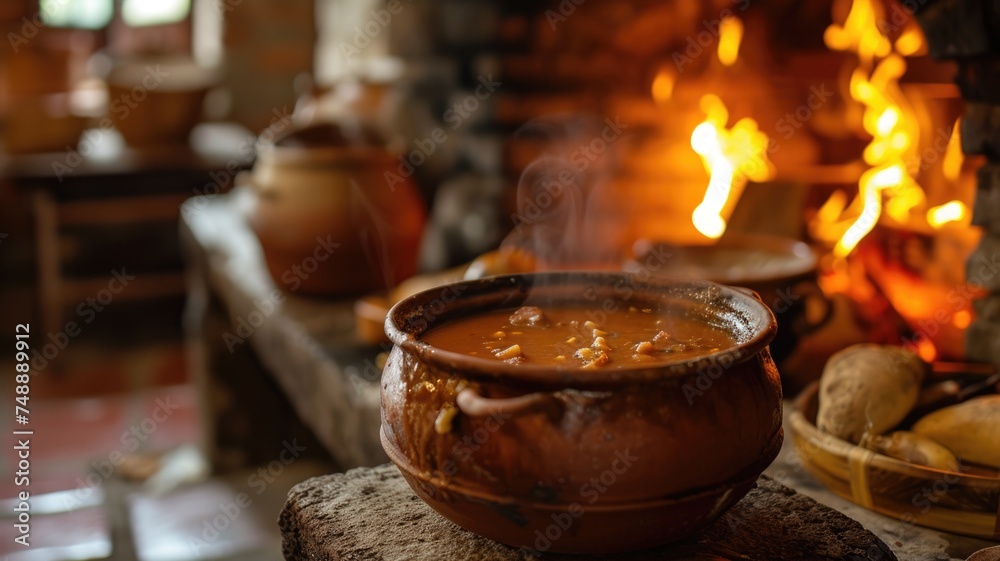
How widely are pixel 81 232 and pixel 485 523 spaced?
5493 millimetres

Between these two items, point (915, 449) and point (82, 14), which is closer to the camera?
point (915, 449)

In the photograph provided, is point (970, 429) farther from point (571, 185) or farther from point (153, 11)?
point (153, 11)

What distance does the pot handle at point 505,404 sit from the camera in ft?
3.35

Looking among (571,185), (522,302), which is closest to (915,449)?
(522,302)

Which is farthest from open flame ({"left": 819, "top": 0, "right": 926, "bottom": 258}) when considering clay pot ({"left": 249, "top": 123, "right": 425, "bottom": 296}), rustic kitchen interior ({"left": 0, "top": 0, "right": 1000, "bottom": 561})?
clay pot ({"left": 249, "top": 123, "right": 425, "bottom": 296})

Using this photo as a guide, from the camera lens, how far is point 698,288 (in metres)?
1.41

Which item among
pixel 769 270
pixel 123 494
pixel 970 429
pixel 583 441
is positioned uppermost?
pixel 583 441

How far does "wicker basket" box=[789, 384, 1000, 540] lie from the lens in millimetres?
1419

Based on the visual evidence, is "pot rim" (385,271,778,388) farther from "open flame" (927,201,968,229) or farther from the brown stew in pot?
"open flame" (927,201,968,229)

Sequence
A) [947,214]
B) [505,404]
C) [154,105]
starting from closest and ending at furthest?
[505,404] < [947,214] < [154,105]

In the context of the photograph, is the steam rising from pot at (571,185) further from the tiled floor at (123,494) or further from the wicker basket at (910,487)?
the wicker basket at (910,487)

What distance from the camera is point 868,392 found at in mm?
1595

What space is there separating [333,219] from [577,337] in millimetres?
1770

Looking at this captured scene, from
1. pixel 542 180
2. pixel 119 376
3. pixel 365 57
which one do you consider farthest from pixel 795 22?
pixel 119 376
